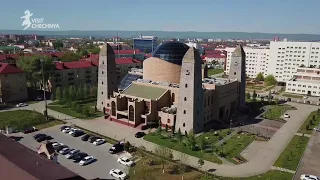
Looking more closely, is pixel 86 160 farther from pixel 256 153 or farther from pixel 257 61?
pixel 257 61

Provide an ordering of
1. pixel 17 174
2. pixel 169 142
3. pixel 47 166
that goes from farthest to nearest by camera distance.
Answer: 1. pixel 169 142
2. pixel 47 166
3. pixel 17 174

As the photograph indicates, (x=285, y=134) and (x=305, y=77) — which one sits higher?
(x=305, y=77)

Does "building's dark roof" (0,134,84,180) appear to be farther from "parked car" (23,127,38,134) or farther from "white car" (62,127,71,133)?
"parked car" (23,127,38,134)

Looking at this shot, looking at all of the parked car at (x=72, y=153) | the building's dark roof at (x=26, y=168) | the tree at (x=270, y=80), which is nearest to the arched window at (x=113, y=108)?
the parked car at (x=72, y=153)

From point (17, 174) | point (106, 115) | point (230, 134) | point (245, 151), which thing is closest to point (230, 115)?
point (230, 134)

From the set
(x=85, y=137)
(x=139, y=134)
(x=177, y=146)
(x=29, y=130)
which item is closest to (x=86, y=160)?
(x=85, y=137)

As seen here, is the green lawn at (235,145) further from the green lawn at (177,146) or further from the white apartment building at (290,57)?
the white apartment building at (290,57)

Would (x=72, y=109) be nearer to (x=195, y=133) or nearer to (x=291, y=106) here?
(x=195, y=133)
